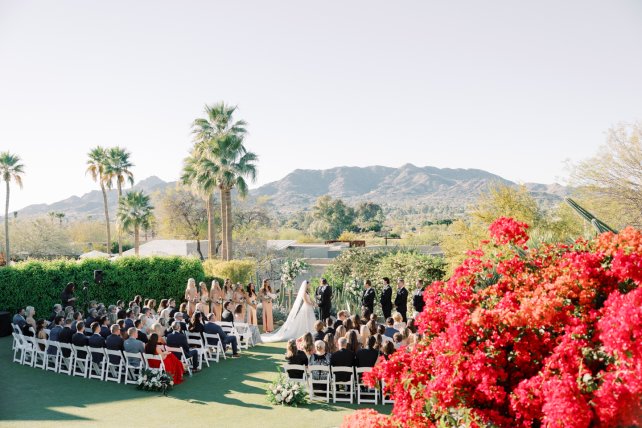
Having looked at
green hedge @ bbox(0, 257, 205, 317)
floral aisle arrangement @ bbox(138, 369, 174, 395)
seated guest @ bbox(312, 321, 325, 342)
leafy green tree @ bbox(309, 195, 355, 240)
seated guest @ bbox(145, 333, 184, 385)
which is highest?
leafy green tree @ bbox(309, 195, 355, 240)

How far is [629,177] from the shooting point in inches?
984

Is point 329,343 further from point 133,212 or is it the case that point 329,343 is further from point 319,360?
point 133,212

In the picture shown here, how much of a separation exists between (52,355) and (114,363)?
187 centimetres

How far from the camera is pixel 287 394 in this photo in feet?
34.1

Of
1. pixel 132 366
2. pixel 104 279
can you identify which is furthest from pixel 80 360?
pixel 104 279

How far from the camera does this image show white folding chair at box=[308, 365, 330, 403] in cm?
1055

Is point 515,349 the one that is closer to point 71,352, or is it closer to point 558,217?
point 71,352

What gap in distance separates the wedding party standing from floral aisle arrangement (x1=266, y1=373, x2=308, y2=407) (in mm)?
7555

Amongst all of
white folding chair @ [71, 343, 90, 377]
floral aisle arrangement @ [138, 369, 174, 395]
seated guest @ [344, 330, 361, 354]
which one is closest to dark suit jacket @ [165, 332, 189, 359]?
floral aisle arrangement @ [138, 369, 174, 395]

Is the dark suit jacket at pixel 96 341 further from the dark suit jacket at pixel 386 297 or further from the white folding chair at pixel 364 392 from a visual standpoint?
the dark suit jacket at pixel 386 297

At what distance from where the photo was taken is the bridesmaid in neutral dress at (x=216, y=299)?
693 inches

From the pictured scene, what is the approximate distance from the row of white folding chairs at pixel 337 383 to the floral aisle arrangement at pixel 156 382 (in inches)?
97.5

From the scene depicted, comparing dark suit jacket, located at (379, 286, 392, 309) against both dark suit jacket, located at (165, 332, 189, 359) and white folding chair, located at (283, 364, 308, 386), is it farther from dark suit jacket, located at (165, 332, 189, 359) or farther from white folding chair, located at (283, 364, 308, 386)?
dark suit jacket, located at (165, 332, 189, 359)

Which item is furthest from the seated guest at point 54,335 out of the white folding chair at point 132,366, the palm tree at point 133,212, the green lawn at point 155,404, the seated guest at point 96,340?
the palm tree at point 133,212
